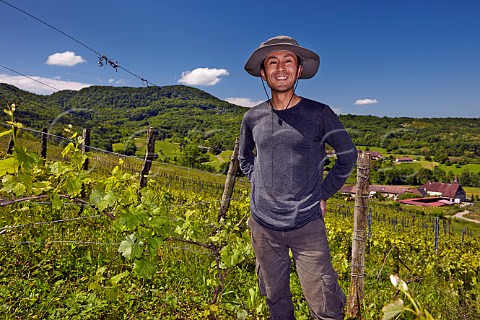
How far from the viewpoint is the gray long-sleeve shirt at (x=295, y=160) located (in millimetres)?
2221

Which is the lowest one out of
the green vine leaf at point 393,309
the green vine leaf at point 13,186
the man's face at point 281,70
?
the green vine leaf at point 13,186

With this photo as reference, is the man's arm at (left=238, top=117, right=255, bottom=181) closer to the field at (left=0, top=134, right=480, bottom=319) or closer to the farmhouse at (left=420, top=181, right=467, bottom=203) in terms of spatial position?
the field at (left=0, top=134, right=480, bottom=319)

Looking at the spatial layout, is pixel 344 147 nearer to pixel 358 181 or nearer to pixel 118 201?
pixel 358 181

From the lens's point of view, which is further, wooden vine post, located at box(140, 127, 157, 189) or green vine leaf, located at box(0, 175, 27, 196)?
wooden vine post, located at box(140, 127, 157, 189)

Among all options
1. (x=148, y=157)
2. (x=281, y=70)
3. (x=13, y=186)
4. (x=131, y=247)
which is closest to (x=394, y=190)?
(x=148, y=157)

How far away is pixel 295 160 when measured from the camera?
2223 millimetres

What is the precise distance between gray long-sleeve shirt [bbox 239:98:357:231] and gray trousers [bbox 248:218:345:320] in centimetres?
9

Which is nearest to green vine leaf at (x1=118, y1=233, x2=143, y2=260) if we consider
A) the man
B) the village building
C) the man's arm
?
the man

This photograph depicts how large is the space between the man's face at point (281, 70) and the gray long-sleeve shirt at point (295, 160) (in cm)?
17

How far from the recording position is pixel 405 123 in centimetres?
8538

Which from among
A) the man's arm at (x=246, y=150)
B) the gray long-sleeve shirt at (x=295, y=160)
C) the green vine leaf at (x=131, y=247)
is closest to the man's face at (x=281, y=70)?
the gray long-sleeve shirt at (x=295, y=160)

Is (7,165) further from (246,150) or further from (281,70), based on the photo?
(281,70)

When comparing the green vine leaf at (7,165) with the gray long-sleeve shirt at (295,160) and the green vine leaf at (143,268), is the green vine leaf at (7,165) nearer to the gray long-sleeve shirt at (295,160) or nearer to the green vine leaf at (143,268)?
the green vine leaf at (143,268)

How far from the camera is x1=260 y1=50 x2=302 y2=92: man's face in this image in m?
2.31
